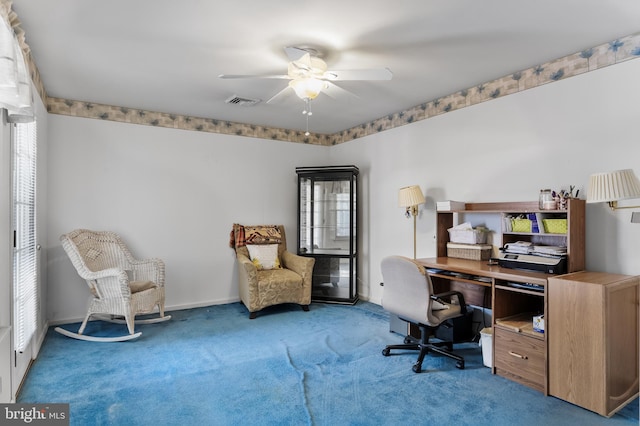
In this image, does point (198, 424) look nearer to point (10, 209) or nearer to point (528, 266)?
point (10, 209)

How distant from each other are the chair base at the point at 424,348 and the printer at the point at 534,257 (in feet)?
2.67

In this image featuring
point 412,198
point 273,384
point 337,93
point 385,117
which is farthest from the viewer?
point 385,117

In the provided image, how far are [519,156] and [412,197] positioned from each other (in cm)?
109

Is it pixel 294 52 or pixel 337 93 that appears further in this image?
pixel 337 93

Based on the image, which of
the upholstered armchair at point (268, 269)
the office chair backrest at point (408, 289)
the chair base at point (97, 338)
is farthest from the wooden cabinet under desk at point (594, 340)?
the chair base at point (97, 338)

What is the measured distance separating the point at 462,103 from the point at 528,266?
5.92ft

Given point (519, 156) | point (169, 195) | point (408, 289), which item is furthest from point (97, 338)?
point (519, 156)

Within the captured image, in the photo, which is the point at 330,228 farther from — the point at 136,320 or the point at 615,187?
the point at 615,187

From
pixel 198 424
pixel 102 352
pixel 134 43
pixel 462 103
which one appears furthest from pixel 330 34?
pixel 102 352

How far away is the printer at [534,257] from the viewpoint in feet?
8.52

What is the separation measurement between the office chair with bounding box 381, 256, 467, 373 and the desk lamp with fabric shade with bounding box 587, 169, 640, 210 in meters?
1.15

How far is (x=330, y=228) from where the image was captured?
507 centimetres

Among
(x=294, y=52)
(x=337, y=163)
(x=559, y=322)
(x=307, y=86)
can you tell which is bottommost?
(x=559, y=322)

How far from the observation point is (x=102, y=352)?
3141 mm
